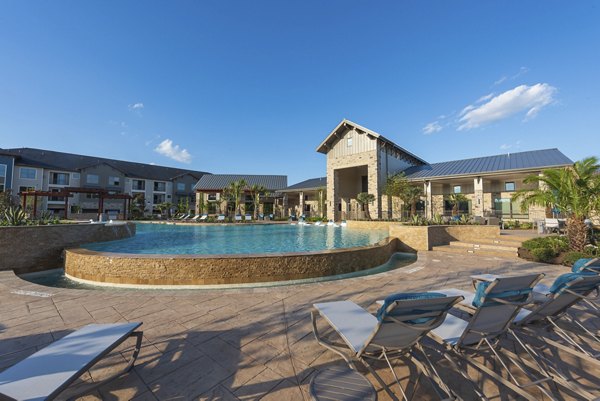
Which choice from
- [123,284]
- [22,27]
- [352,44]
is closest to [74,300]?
[123,284]

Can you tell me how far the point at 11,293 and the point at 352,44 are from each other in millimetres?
20162

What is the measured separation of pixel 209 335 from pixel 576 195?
470 inches

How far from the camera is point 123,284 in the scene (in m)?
6.29

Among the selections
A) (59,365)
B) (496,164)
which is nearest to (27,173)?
(59,365)

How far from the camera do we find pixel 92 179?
4369 centimetres

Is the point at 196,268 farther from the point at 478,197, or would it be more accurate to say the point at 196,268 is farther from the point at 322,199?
the point at 322,199

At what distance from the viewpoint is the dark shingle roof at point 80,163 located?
131 feet

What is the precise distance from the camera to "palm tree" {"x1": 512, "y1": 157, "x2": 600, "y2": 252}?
→ 823 centimetres

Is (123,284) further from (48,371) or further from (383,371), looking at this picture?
(383,371)

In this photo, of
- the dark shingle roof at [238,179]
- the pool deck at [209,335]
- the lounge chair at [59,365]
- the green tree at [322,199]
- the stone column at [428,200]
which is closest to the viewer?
the lounge chair at [59,365]

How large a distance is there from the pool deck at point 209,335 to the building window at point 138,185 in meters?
49.5

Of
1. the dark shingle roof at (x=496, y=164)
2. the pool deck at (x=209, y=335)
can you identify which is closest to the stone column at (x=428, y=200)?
the dark shingle roof at (x=496, y=164)

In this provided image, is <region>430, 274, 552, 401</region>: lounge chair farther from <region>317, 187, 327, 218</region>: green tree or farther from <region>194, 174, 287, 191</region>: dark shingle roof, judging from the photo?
<region>194, 174, 287, 191</region>: dark shingle roof

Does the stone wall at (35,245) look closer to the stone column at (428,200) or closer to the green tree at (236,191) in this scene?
the green tree at (236,191)
